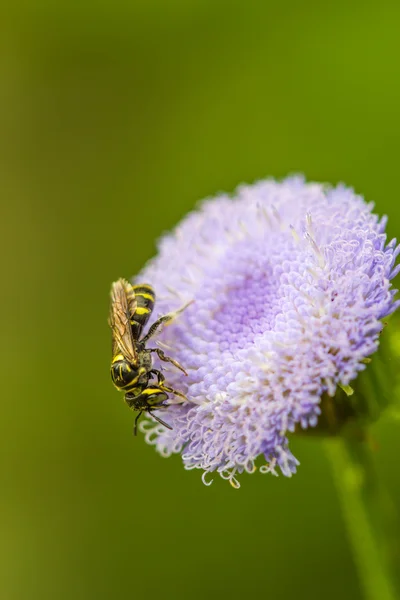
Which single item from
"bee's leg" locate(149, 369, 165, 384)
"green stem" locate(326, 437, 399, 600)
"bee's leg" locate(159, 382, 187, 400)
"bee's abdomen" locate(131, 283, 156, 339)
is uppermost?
"bee's abdomen" locate(131, 283, 156, 339)

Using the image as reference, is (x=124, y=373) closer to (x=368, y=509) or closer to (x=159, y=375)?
(x=159, y=375)

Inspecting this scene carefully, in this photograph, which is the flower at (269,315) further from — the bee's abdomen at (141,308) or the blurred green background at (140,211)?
the blurred green background at (140,211)

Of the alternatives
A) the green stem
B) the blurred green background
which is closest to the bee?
the green stem

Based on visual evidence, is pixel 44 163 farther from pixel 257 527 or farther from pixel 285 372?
pixel 285 372

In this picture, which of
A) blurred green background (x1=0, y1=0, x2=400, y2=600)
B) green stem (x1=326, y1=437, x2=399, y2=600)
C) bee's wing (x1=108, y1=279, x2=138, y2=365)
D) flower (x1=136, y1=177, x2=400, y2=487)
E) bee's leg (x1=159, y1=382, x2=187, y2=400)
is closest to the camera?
flower (x1=136, y1=177, x2=400, y2=487)

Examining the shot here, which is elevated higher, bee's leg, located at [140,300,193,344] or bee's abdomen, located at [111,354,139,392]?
bee's leg, located at [140,300,193,344]

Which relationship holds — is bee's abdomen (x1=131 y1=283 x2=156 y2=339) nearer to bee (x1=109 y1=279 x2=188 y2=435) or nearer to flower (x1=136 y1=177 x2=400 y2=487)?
bee (x1=109 y1=279 x2=188 y2=435)

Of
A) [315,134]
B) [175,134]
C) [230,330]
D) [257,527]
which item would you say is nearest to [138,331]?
→ [230,330]

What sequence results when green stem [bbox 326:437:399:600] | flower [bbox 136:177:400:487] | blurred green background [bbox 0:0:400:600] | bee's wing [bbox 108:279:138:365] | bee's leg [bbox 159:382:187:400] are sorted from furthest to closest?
blurred green background [bbox 0:0:400:600] < green stem [bbox 326:437:399:600] < bee's wing [bbox 108:279:138:365] < bee's leg [bbox 159:382:187:400] < flower [bbox 136:177:400:487]
